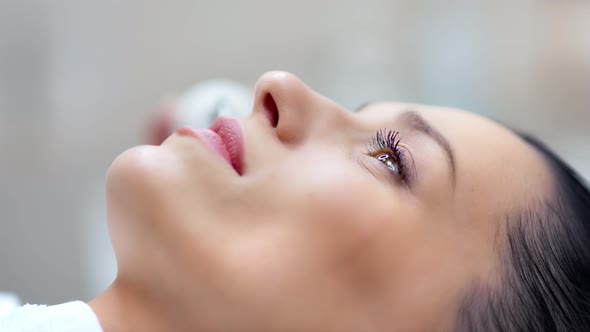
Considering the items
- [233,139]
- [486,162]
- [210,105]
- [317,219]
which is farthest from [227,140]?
[210,105]

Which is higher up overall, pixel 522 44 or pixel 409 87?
pixel 522 44

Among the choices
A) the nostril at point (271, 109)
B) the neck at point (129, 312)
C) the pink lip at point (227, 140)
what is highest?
the nostril at point (271, 109)

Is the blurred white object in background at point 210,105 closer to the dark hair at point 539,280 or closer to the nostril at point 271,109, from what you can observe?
the nostril at point 271,109

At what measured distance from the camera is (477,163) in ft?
1.98

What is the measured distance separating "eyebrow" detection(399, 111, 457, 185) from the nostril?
144mm

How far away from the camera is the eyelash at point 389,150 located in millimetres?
597

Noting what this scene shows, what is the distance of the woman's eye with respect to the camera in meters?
0.60

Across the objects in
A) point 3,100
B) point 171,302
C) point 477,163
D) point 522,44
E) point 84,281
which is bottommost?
point 84,281

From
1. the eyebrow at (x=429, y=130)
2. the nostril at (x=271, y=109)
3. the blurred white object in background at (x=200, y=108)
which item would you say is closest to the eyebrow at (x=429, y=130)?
the eyebrow at (x=429, y=130)

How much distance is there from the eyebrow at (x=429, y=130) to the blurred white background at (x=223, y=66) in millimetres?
791

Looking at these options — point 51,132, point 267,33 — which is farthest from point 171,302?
point 267,33

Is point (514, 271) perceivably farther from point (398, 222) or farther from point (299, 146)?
point (299, 146)

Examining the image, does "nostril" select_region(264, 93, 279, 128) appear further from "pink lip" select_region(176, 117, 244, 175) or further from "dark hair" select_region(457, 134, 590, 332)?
"dark hair" select_region(457, 134, 590, 332)

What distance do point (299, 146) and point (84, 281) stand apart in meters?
0.78
